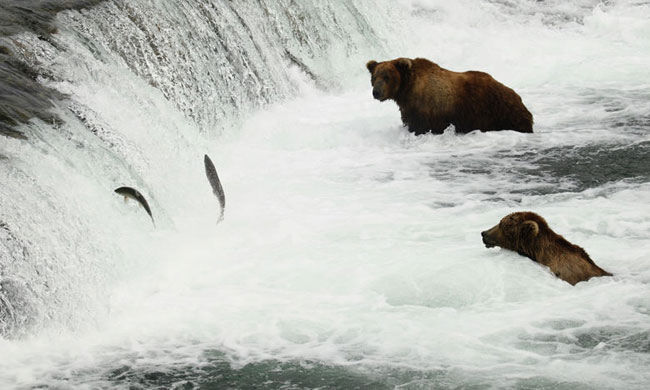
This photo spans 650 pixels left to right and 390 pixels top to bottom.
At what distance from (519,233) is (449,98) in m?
4.09

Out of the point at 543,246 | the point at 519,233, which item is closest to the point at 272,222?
the point at 519,233

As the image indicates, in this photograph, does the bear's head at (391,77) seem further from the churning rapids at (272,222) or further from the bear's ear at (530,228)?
the bear's ear at (530,228)

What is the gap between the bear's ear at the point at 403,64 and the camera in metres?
9.87

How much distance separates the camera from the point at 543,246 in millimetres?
5699

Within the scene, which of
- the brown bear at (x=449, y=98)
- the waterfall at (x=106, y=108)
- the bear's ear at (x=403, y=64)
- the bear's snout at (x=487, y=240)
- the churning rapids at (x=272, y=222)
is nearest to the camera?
the churning rapids at (x=272, y=222)

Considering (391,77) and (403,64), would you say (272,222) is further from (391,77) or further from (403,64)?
(403,64)

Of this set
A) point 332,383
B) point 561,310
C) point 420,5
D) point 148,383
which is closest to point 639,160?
point 561,310

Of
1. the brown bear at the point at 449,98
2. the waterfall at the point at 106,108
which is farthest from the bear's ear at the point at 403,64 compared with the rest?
the waterfall at the point at 106,108

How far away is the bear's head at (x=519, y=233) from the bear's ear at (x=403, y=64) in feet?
13.5

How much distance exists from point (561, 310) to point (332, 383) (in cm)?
138

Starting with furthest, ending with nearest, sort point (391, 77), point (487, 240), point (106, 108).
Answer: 1. point (391, 77)
2. point (106, 108)
3. point (487, 240)

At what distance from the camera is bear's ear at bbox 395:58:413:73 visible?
9.87m

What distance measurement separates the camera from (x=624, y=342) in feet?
15.7

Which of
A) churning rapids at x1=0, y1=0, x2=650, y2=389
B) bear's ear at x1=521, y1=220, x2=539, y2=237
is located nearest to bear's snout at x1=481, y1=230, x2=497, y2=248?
churning rapids at x1=0, y1=0, x2=650, y2=389
